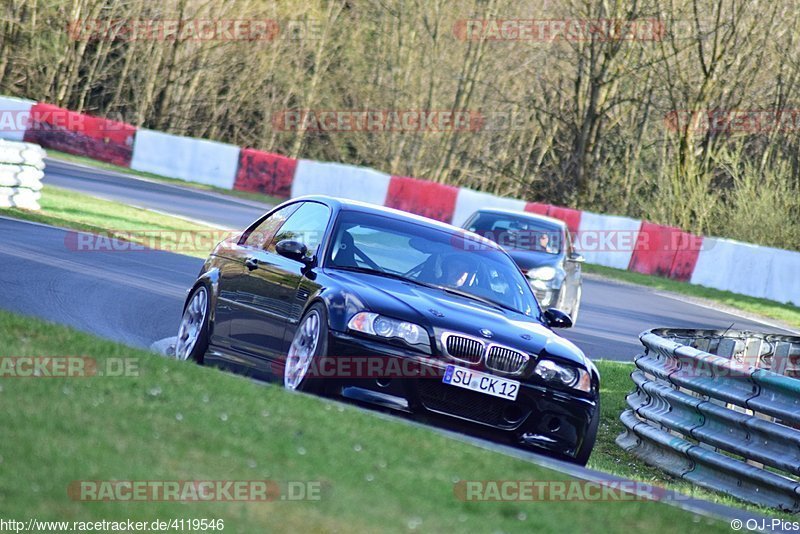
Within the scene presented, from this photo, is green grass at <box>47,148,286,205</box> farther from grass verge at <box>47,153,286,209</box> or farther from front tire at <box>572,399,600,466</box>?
front tire at <box>572,399,600,466</box>

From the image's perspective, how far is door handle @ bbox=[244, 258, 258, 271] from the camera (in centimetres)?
938

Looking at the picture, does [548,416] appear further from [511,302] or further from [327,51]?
[327,51]

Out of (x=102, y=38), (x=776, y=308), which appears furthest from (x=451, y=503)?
(x=102, y=38)

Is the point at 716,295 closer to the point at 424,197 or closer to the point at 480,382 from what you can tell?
the point at 424,197

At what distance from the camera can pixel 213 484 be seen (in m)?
4.95

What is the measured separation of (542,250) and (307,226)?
30.9 feet

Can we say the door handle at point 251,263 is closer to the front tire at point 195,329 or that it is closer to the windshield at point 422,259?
the front tire at point 195,329

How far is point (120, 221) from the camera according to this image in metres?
22.1

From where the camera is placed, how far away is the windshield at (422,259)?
29.5ft

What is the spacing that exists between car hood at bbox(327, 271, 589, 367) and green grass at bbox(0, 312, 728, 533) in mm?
1304

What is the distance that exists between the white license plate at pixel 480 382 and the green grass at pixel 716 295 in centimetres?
1698

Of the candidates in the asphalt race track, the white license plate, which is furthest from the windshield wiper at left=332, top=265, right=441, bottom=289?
the asphalt race track

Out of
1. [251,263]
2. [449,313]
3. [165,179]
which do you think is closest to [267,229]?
[251,263]

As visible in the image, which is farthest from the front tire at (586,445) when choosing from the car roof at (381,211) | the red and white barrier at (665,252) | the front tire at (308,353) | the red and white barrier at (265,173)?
the red and white barrier at (265,173)
